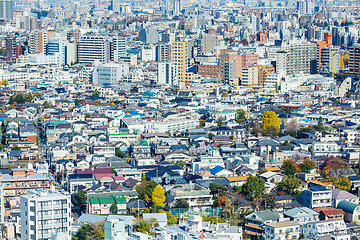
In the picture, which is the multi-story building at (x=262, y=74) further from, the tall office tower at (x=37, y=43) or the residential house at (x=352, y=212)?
the residential house at (x=352, y=212)

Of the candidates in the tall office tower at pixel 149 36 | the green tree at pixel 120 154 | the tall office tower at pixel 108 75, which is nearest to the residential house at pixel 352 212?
the green tree at pixel 120 154

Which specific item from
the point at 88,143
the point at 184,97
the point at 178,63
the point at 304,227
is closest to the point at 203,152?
the point at 88,143

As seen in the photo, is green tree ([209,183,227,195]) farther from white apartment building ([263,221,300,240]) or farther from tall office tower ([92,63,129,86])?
tall office tower ([92,63,129,86])

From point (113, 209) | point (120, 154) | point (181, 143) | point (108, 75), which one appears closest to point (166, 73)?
point (108, 75)

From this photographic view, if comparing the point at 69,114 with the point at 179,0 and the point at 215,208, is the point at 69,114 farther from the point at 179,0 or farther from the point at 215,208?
the point at 179,0

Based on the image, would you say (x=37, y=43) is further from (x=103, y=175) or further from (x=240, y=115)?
(x=103, y=175)

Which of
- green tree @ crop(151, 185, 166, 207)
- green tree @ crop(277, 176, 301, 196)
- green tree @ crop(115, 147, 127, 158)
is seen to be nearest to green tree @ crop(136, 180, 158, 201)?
green tree @ crop(151, 185, 166, 207)
